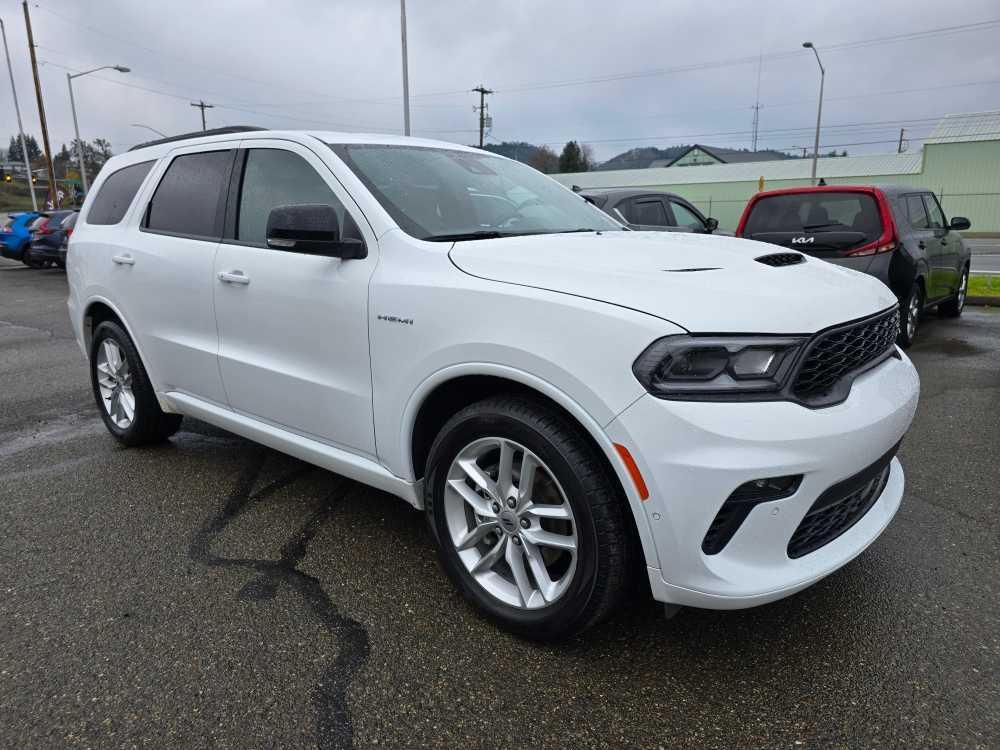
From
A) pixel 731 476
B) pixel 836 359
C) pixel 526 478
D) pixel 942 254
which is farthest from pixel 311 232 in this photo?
pixel 942 254

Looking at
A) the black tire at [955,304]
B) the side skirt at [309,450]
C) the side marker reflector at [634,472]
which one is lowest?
the black tire at [955,304]

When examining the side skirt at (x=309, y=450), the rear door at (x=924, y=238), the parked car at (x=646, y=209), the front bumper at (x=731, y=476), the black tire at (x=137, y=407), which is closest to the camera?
the front bumper at (x=731, y=476)

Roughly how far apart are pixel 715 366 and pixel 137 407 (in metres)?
3.62

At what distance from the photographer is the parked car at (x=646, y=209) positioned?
29.3ft

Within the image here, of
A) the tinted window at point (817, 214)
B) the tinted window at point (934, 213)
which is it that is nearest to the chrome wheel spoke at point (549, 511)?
the tinted window at point (817, 214)

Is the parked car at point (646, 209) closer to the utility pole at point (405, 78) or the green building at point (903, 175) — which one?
the utility pole at point (405, 78)

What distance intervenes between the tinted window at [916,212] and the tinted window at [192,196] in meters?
6.83

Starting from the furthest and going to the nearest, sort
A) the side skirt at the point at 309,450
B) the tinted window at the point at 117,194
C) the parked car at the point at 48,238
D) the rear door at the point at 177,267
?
1. the parked car at the point at 48,238
2. the tinted window at the point at 117,194
3. the rear door at the point at 177,267
4. the side skirt at the point at 309,450

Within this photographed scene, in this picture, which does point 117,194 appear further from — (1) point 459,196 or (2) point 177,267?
(1) point 459,196

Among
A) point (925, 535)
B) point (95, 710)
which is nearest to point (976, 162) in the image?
point (925, 535)

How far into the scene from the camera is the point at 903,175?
46.1m

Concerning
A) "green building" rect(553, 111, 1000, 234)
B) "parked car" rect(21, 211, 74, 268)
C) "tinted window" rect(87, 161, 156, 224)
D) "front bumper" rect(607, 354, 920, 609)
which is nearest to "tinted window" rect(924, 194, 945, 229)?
"front bumper" rect(607, 354, 920, 609)

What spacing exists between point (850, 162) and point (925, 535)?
5704 centimetres

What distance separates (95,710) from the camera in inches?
88.7
